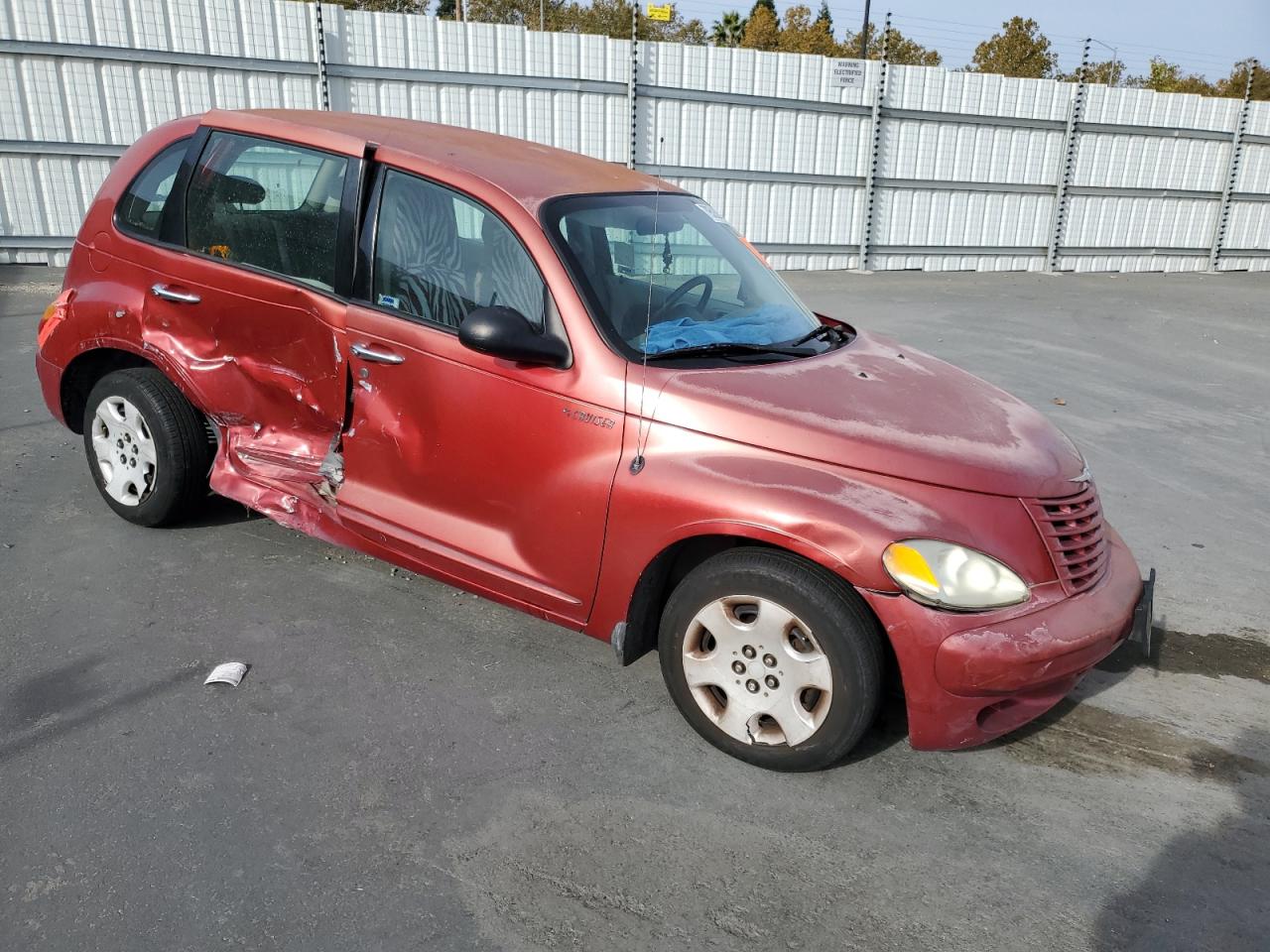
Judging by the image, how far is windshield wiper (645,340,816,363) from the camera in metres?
3.32

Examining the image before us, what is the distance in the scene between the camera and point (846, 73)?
47.5ft

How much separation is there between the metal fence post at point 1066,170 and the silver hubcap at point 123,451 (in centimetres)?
1553

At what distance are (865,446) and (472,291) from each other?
1508 mm

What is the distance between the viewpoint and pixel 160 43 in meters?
11.5

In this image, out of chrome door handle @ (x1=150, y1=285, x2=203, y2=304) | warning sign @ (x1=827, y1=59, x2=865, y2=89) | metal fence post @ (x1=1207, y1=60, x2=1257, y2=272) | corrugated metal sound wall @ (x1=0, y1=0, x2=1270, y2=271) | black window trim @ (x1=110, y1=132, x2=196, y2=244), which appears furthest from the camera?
metal fence post @ (x1=1207, y1=60, x2=1257, y2=272)

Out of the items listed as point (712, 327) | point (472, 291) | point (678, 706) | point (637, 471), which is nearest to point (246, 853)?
point (678, 706)

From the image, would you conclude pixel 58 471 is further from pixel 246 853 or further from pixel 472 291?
pixel 246 853

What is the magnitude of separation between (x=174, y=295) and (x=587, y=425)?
2.11 m

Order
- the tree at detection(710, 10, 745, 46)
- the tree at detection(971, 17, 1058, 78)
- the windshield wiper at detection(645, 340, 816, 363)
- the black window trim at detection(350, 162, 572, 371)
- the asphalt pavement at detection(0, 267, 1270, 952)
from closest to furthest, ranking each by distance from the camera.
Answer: the asphalt pavement at detection(0, 267, 1270, 952)
the windshield wiper at detection(645, 340, 816, 363)
the black window trim at detection(350, 162, 572, 371)
the tree at detection(971, 17, 1058, 78)
the tree at detection(710, 10, 745, 46)

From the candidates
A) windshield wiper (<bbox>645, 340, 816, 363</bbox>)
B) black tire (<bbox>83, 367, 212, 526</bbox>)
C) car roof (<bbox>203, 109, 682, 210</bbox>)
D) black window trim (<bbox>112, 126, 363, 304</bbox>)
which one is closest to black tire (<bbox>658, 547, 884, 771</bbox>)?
windshield wiper (<bbox>645, 340, 816, 363</bbox>)

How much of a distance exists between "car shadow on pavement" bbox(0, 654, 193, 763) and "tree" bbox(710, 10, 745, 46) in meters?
57.7

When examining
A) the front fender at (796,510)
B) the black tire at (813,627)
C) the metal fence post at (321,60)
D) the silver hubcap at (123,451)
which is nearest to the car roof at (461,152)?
the front fender at (796,510)

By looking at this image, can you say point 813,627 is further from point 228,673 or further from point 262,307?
point 262,307

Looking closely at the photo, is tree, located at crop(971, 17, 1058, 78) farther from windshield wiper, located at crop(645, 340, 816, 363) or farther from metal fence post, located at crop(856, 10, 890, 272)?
windshield wiper, located at crop(645, 340, 816, 363)
